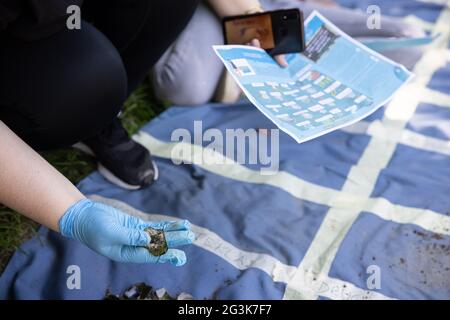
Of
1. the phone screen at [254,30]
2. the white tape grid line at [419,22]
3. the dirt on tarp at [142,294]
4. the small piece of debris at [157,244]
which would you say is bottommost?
the dirt on tarp at [142,294]

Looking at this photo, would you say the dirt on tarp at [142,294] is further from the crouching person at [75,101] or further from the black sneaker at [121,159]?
the black sneaker at [121,159]

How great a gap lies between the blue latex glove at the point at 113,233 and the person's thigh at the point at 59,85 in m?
0.19

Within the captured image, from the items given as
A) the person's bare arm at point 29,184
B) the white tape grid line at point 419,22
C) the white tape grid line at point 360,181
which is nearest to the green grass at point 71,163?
the person's bare arm at point 29,184

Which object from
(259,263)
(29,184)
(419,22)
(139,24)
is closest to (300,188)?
(259,263)

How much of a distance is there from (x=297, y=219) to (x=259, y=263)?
131 mm

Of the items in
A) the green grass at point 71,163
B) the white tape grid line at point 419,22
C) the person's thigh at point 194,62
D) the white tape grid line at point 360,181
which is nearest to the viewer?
the white tape grid line at point 360,181

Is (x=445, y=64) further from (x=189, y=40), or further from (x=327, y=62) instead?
(x=189, y=40)

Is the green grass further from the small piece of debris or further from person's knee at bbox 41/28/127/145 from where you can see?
the small piece of debris

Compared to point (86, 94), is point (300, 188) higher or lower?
lower

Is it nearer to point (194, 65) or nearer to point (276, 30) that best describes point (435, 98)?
point (276, 30)

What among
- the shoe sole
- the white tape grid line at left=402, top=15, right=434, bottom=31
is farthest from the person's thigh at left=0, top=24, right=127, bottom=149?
the white tape grid line at left=402, top=15, right=434, bottom=31

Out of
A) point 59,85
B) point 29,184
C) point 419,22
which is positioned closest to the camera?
point 29,184

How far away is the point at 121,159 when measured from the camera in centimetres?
112

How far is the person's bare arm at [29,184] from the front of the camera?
711mm
